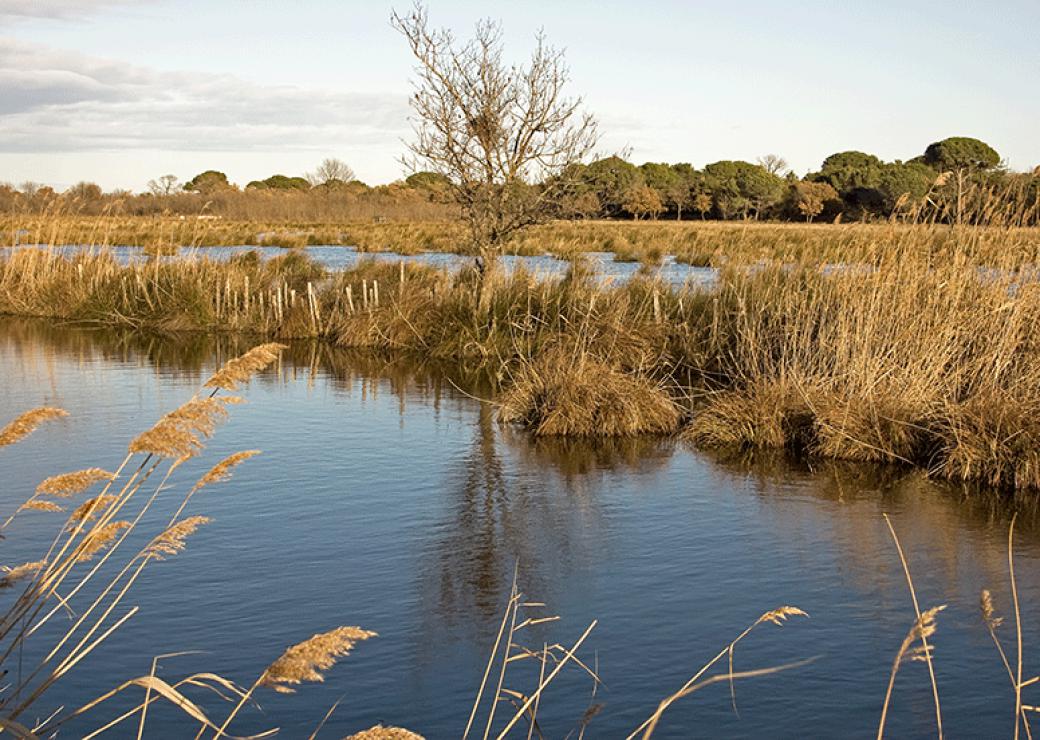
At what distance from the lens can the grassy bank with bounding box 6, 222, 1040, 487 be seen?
8.97 metres

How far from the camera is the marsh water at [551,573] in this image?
185 inches

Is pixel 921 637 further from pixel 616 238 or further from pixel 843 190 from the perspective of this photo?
pixel 843 190

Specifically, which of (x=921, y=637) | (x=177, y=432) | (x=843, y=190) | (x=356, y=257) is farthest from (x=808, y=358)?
(x=843, y=190)

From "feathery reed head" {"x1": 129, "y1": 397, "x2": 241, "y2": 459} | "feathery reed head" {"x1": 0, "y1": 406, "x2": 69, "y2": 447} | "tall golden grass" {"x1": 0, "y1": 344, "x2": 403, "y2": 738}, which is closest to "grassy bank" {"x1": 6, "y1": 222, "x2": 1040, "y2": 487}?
"tall golden grass" {"x1": 0, "y1": 344, "x2": 403, "y2": 738}

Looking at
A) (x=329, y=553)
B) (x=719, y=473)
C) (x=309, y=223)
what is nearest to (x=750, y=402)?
(x=719, y=473)

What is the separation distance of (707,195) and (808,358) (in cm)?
2288

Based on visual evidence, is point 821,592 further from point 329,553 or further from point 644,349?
point 644,349

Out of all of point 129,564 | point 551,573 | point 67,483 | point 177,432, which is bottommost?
point 551,573

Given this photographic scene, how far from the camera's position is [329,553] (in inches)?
257

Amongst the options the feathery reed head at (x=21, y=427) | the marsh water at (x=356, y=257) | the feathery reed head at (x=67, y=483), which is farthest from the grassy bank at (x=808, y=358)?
the marsh water at (x=356, y=257)

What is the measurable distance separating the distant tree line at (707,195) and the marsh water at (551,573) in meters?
3.33

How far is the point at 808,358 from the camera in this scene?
10148mm

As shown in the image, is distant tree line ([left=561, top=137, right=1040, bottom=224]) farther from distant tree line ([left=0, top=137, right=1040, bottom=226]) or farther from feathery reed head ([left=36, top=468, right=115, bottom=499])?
feathery reed head ([left=36, top=468, right=115, bottom=499])

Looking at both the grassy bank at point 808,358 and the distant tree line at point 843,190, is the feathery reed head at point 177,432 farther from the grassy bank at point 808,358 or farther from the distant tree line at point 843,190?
the distant tree line at point 843,190
